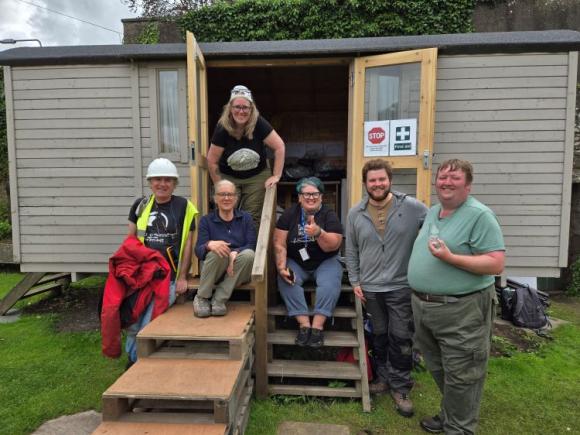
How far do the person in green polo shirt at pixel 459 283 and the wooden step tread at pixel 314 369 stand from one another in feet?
2.70

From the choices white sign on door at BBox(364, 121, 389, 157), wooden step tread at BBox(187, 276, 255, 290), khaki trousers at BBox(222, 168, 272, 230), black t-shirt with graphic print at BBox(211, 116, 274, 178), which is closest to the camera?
wooden step tread at BBox(187, 276, 255, 290)

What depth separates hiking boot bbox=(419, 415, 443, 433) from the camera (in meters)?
2.60

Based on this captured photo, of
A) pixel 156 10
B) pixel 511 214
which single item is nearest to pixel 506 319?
pixel 511 214

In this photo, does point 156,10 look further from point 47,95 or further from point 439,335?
point 439,335

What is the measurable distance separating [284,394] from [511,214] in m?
3.12

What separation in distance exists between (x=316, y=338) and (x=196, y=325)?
3.10 ft

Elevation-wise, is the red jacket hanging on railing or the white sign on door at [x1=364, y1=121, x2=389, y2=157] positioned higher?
the white sign on door at [x1=364, y1=121, x2=389, y2=157]

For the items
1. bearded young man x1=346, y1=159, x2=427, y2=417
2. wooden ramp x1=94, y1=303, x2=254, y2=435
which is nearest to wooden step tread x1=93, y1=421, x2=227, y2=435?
wooden ramp x1=94, y1=303, x2=254, y2=435

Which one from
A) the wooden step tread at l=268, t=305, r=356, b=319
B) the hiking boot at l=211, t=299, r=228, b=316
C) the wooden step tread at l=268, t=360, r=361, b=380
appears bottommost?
the wooden step tread at l=268, t=360, r=361, b=380

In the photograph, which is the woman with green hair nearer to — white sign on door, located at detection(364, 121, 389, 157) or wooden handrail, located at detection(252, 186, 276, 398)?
wooden handrail, located at detection(252, 186, 276, 398)

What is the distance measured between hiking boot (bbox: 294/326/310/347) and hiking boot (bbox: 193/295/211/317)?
729mm

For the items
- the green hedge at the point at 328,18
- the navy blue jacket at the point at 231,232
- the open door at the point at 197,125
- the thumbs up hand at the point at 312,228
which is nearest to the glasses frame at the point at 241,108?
the open door at the point at 197,125

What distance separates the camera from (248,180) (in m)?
3.52

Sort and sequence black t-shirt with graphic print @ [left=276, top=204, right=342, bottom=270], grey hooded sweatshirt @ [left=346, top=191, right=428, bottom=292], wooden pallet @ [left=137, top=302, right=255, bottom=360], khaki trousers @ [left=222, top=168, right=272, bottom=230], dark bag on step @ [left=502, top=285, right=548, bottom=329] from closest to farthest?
wooden pallet @ [left=137, top=302, right=255, bottom=360] → grey hooded sweatshirt @ [left=346, top=191, right=428, bottom=292] → black t-shirt with graphic print @ [left=276, top=204, right=342, bottom=270] → khaki trousers @ [left=222, top=168, right=272, bottom=230] → dark bag on step @ [left=502, top=285, right=548, bottom=329]
